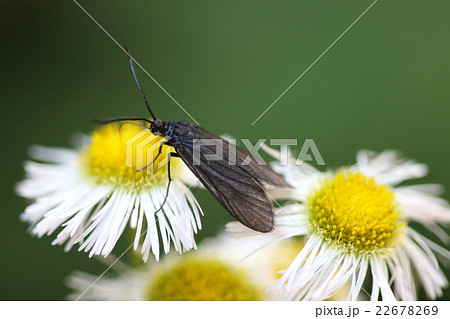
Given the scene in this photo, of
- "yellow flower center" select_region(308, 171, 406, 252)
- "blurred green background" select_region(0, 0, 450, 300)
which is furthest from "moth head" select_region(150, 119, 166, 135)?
"blurred green background" select_region(0, 0, 450, 300)

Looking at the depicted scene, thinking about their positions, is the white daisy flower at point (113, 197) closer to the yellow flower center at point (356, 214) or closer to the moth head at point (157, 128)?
the moth head at point (157, 128)

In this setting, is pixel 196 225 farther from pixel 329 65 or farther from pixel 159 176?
pixel 329 65

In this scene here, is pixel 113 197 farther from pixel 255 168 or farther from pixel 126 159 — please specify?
pixel 255 168

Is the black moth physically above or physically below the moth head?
below

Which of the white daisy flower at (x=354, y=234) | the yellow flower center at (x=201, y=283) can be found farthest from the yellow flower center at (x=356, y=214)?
the yellow flower center at (x=201, y=283)

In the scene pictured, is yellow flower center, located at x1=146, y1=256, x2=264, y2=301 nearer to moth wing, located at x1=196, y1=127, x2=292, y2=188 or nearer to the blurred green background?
moth wing, located at x1=196, y1=127, x2=292, y2=188

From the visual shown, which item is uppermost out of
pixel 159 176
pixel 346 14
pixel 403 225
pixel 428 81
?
pixel 346 14
